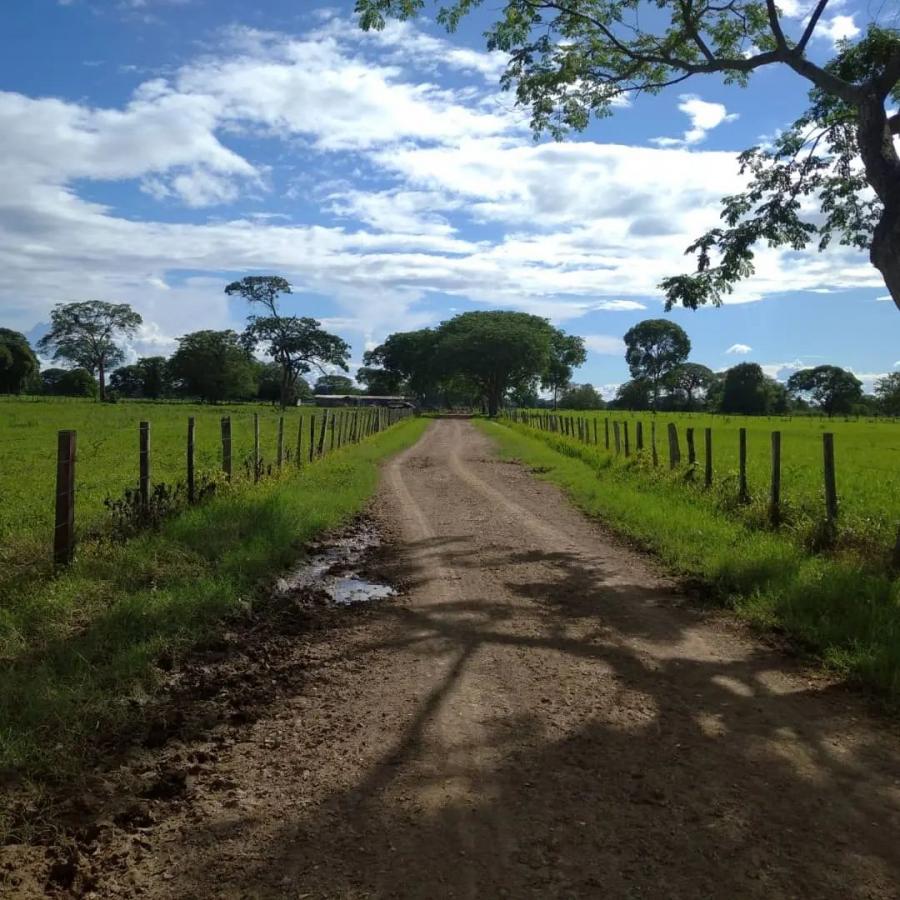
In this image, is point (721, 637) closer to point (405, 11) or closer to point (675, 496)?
point (675, 496)

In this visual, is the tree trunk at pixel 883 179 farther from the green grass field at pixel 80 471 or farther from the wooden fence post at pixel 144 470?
the green grass field at pixel 80 471

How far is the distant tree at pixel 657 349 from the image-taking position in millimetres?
124875

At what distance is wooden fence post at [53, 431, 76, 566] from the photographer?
763 centimetres

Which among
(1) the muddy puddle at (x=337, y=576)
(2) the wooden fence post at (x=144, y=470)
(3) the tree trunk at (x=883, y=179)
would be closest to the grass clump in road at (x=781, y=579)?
(3) the tree trunk at (x=883, y=179)

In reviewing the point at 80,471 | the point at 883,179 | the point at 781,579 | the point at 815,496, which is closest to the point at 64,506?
the point at 781,579

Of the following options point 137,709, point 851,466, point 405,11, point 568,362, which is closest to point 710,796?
point 137,709

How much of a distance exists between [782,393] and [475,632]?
401ft

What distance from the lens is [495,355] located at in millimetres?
82250

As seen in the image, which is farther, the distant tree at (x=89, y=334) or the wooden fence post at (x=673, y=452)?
the distant tree at (x=89, y=334)

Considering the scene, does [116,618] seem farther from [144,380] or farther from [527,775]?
[144,380]

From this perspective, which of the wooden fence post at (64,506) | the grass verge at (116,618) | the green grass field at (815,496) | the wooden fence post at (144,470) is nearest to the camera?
the grass verge at (116,618)

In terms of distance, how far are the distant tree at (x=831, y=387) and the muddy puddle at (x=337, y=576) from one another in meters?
119

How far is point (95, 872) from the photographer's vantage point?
10.5ft

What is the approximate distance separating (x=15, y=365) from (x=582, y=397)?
9608 cm
